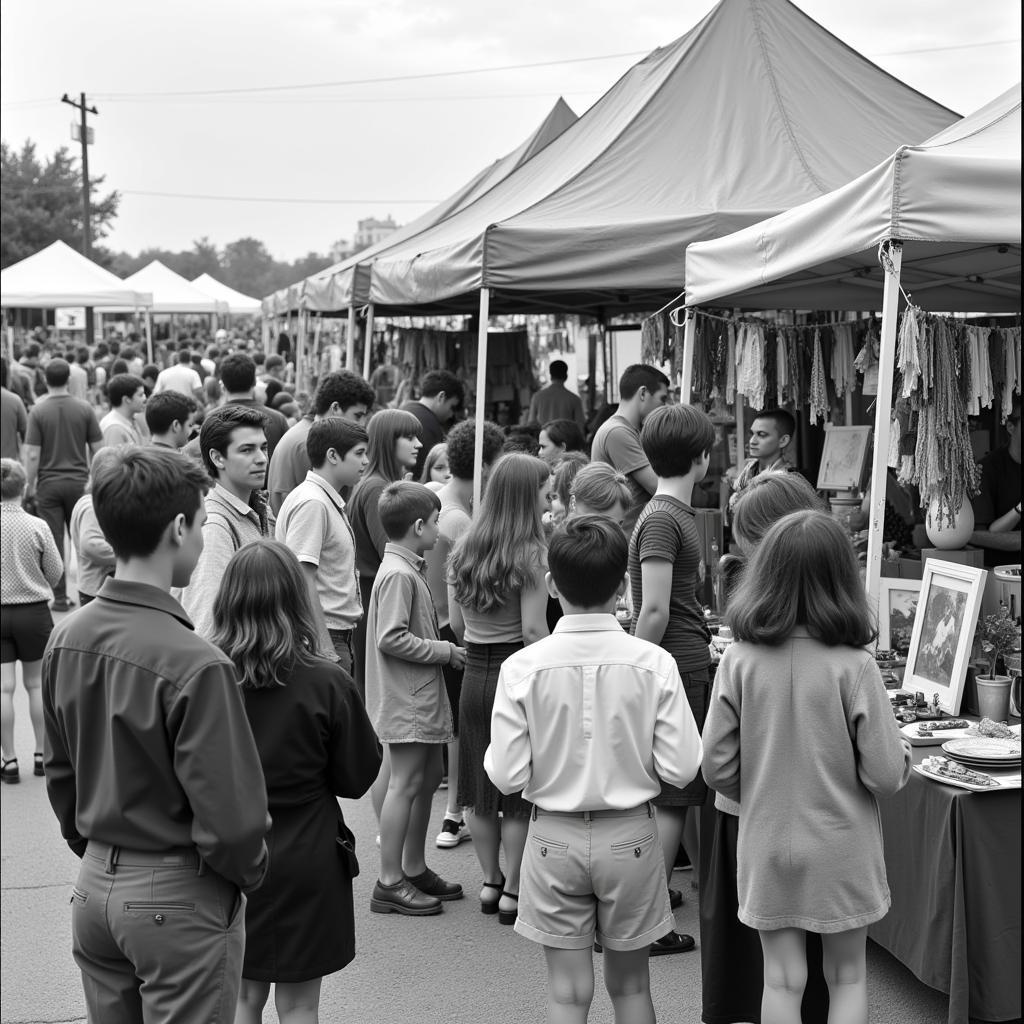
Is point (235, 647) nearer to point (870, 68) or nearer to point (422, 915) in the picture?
point (422, 915)

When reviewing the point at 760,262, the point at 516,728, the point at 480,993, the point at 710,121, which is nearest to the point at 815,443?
the point at 710,121

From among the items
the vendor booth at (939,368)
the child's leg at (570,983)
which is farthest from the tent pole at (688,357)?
the child's leg at (570,983)

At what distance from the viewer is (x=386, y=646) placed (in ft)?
14.4

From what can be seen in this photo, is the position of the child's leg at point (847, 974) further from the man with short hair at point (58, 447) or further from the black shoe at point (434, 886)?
the man with short hair at point (58, 447)

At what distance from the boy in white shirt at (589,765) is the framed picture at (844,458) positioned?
329 centimetres

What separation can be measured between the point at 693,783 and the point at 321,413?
2846 millimetres

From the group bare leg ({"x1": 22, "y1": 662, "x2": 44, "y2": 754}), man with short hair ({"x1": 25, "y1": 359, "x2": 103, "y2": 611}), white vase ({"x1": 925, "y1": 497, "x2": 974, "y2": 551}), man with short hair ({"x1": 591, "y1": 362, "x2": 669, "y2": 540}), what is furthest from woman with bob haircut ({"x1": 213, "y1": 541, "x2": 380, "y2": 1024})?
man with short hair ({"x1": 25, "y1": 359, "x2": 103, "y2": 611})

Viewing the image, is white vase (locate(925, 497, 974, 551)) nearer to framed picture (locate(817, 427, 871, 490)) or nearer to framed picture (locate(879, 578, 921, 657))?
framed picture (locate(879, 578, 921, 657))

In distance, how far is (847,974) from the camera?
284 cm

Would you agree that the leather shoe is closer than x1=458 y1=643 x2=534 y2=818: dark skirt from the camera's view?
No

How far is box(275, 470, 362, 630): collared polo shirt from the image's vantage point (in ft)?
14.3

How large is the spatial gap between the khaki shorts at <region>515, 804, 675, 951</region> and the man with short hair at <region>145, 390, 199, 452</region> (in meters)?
3.58

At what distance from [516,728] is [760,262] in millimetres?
2685

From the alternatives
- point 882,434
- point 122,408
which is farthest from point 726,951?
point 122,408
